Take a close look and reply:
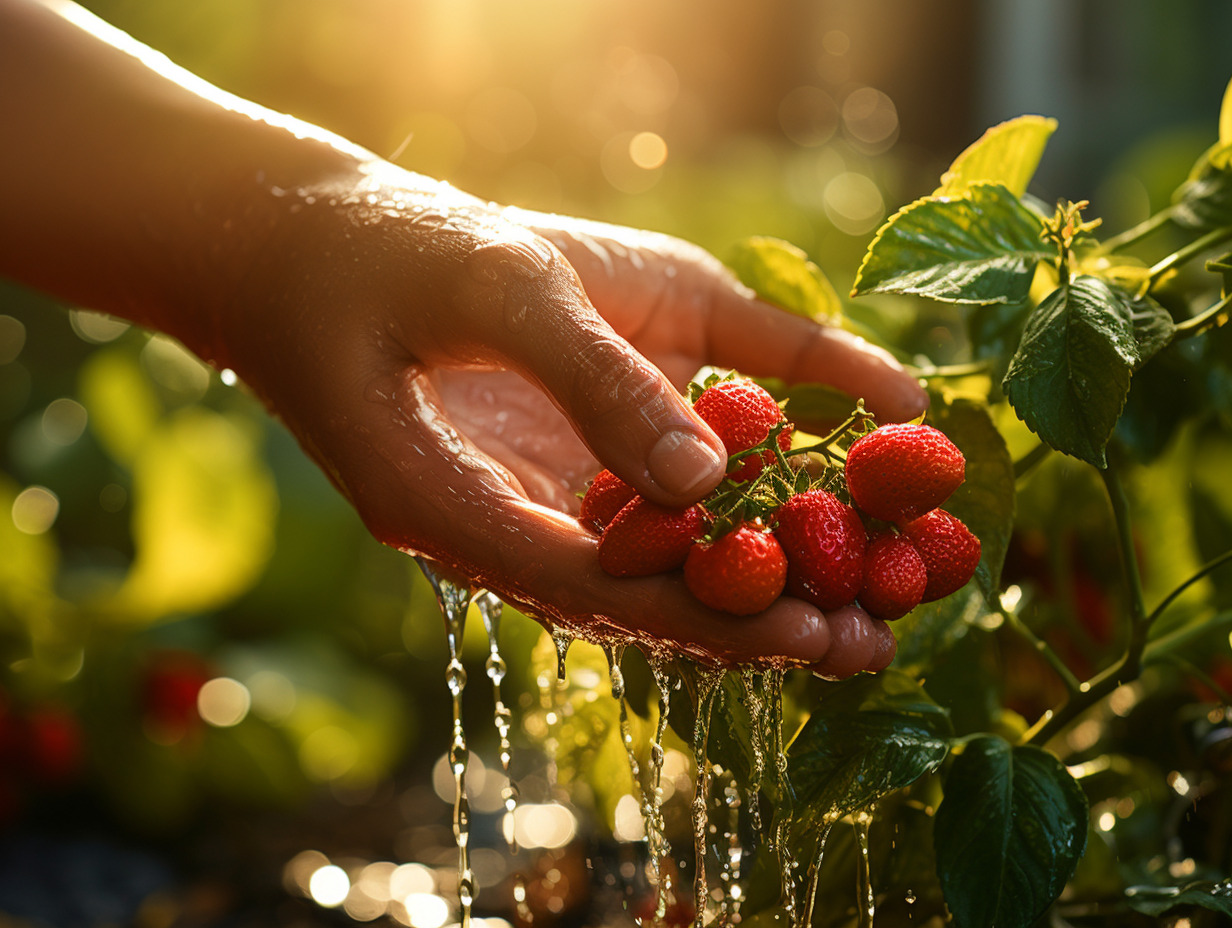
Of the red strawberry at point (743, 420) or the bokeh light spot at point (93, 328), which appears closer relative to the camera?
the red strawberry at point (743, 420)

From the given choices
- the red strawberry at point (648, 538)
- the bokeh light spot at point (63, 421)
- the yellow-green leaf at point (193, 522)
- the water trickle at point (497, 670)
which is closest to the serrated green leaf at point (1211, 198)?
the red strawberry at point (648, 538)

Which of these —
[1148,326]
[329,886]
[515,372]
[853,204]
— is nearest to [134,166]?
[515,372]

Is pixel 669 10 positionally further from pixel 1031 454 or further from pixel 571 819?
pixel 1031 454

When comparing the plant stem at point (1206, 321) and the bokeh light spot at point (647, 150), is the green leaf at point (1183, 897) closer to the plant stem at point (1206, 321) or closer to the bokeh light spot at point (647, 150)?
the plant stem at point (1206, 321)

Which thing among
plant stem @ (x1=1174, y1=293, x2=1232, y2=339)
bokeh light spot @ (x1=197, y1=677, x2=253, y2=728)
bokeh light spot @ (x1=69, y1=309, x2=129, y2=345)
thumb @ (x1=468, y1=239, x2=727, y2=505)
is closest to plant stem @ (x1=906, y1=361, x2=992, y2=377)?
plant stem @ (x1=1174, y1=293, x2=1232, y2=339)

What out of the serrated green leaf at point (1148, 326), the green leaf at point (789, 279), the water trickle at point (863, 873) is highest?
the green leaf at point (789, 279)

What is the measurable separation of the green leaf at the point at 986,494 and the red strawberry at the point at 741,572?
152 mm

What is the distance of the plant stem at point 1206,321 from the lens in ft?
1.63

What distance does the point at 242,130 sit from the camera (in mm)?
708

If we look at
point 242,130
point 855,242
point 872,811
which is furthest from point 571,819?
point 855,242

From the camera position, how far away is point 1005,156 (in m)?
0.59

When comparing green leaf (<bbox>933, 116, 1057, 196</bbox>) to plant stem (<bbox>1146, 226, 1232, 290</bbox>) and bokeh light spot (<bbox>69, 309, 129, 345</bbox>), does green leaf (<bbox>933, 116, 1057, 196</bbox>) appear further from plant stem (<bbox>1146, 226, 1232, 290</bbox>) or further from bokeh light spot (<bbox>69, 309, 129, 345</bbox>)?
bokeh light spot (<bbox>69, 309, 129, 345</bbox>)

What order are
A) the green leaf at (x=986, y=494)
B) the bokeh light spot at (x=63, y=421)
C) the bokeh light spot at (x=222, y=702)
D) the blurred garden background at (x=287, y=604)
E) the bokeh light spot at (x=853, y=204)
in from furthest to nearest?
the bokeh light spot at (x=853, y=204), the bokeh light spot at (x=63, y=421), the bokeh light spot at (x=222, y=702), the blurred garden background at (x=287, y=604), the green leaf at (x=986, y=494)

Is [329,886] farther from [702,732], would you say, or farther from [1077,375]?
[1077,375]
